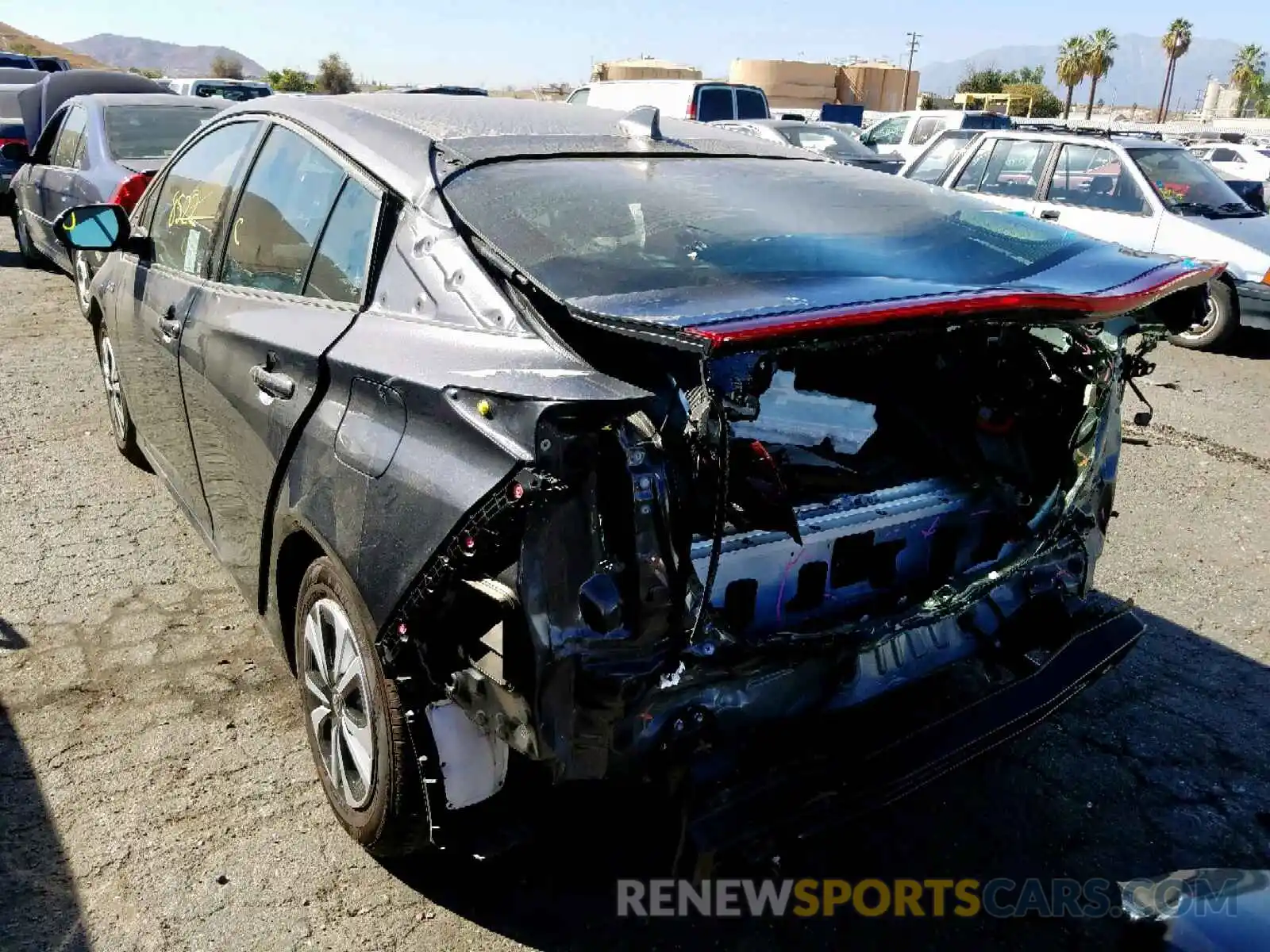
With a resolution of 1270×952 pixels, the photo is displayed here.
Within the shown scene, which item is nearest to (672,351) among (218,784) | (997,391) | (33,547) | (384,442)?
(384,442)

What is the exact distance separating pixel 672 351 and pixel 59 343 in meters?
6.94

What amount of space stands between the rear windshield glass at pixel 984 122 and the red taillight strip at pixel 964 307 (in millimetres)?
15437

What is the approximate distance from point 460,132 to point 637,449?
139 cm

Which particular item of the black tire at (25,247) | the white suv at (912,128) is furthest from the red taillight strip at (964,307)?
the white suv at (912,128)

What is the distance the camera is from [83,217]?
11.9 ft

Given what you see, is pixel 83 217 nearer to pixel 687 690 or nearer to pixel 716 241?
pixel 716 241

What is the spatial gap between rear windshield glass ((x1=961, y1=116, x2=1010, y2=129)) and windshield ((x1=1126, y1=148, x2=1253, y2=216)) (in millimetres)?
7598

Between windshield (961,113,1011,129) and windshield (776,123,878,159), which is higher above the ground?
windshield (776,123,878,159)

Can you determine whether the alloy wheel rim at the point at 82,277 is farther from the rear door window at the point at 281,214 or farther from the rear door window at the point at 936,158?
the rear door window at the point at 936,158

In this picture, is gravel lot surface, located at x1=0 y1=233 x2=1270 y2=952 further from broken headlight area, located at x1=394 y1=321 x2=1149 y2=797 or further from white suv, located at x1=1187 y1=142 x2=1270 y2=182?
white suv, located at x1=1187 y1=142 x2=1270 y2=182

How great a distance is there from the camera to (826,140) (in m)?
14.2

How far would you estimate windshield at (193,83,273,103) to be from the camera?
802 inches

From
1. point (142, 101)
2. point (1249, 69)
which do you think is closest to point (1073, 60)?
point (1249, 69)

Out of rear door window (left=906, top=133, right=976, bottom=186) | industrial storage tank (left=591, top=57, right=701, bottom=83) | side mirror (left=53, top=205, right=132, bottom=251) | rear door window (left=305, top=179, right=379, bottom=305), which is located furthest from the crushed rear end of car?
industrial storage tank (left=591, top=57, right=701, bottom=83)
